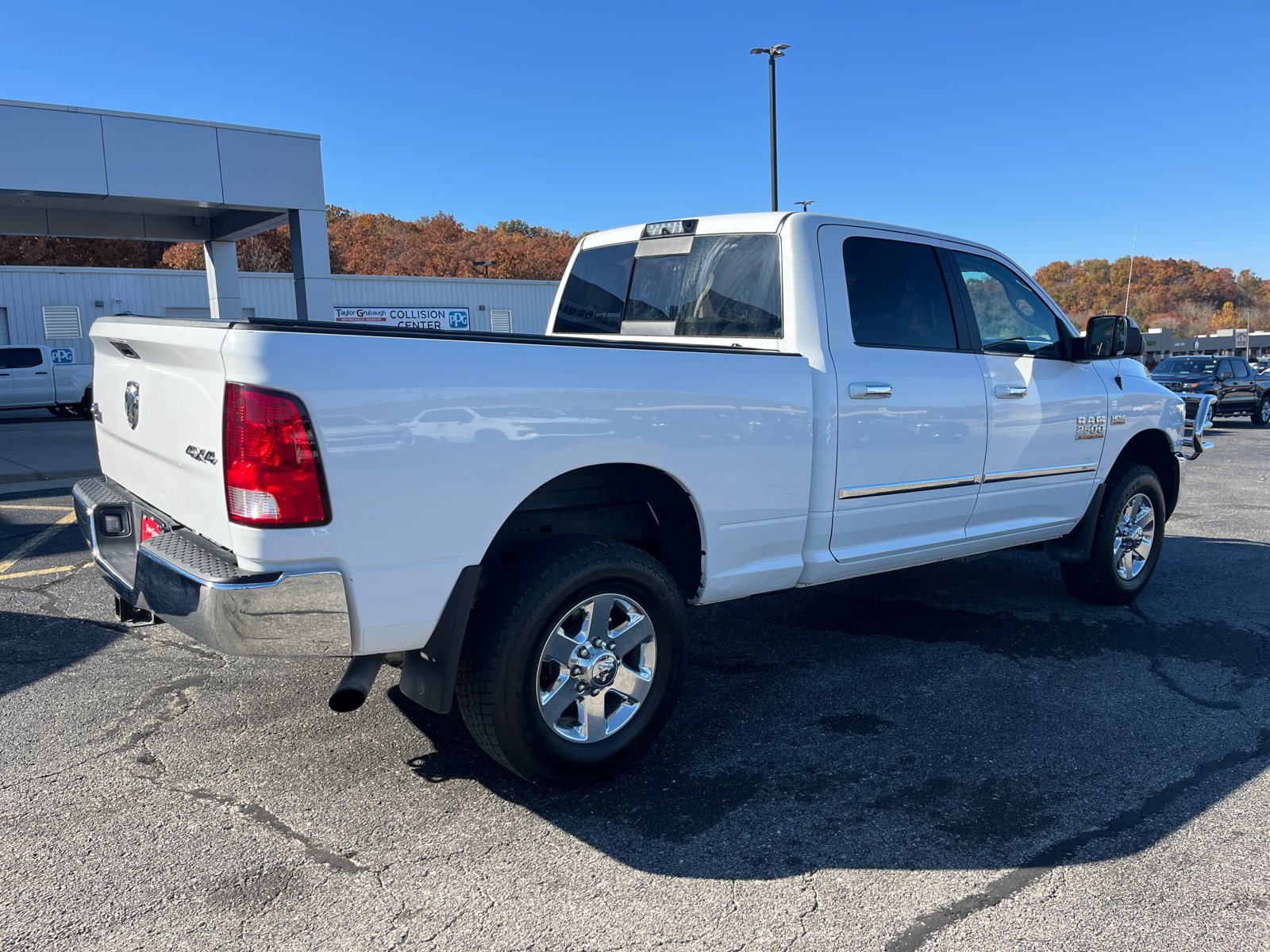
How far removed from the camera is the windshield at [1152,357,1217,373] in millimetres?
22344

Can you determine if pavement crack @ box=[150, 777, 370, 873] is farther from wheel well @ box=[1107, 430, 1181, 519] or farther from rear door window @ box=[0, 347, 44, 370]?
rear door window @ box=[0, 347, 44, 370]

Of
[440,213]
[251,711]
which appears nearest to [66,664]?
[251,711]

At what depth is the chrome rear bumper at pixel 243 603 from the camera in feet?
8.80

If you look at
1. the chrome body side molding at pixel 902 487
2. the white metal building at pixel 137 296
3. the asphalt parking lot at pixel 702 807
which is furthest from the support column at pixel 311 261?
the chrome body side molding at pixel 902 487

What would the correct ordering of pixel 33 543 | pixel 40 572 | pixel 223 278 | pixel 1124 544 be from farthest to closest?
pixel 223 278
pixel 33 543
pixel 40 572
pixel 1124 544

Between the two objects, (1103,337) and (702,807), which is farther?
(1103,337)

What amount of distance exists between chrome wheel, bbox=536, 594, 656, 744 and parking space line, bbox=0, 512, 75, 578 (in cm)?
499

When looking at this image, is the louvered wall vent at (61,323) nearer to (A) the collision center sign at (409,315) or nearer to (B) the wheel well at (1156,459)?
(A) the collision center sign at (409,315)

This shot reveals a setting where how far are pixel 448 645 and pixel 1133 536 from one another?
4513 millimetres

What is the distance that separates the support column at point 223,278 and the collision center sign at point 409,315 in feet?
28.0

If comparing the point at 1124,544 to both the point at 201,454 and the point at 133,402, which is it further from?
the point at 133,402

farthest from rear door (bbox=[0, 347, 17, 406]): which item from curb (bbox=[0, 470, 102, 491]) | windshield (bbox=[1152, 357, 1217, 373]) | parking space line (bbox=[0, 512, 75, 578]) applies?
windshield (bbox=[1152, 357, 1217, 373])

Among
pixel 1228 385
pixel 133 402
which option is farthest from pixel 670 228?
pixel 1228 385

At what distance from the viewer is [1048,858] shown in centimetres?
293
